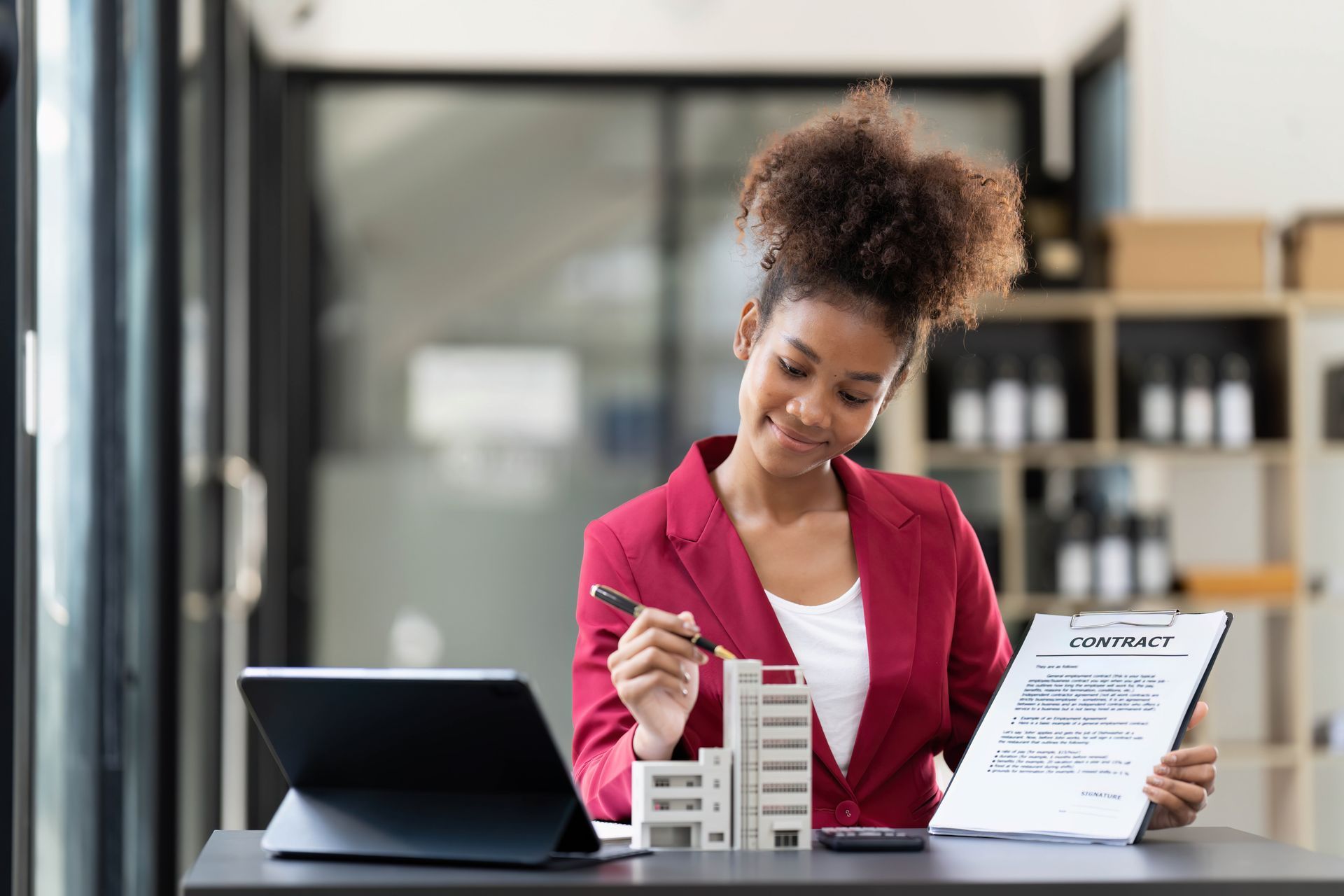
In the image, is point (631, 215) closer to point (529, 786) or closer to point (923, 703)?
point (923, 703)

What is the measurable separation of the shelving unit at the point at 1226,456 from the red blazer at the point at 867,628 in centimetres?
240

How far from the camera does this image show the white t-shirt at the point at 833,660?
135 centimetres

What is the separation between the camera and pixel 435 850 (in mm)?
1003

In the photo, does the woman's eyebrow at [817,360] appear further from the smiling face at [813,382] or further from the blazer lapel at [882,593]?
the blazer lapel at [882,593]

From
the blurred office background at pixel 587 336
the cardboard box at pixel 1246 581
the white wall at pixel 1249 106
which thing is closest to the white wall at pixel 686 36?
the blurred office background at pixel 587 336

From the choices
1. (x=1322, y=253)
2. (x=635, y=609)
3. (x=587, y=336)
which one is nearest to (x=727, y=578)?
(x=635, y=609)

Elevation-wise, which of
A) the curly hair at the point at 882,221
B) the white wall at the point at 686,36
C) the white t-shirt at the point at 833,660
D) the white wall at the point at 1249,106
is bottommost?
the white t-shirt at the point at 833,660

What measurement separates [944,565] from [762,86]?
11.6 feet

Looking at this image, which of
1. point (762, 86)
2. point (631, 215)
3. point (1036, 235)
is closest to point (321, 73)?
point (631, 215)

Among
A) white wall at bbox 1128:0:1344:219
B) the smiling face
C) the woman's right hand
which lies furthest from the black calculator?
white wall at bbox 1128:0:1344:219

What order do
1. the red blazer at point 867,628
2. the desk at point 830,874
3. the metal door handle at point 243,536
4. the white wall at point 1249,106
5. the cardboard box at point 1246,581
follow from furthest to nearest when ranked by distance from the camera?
the white wall at point 1249,106, the cardboard box at point 1246,581, the metal door handle at point 243,536, the red blazer at point 867,628, the desk at point 830,874

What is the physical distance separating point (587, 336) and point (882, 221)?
342cm

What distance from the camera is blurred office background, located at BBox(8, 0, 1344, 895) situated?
282 centimetres

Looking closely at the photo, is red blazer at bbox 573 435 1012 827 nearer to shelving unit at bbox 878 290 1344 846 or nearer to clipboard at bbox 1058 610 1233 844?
clipboard at bbox 1058 610 1233 844
